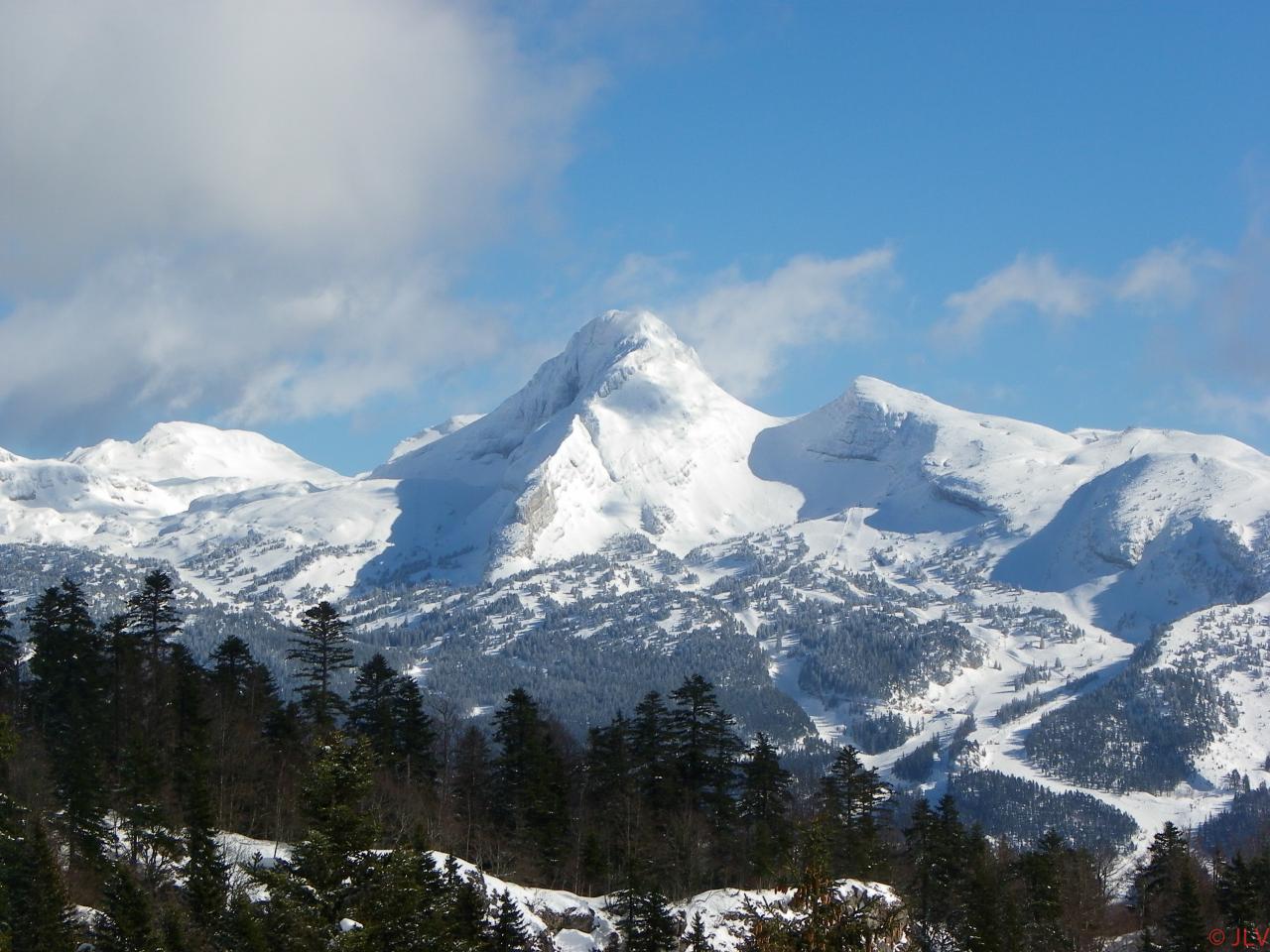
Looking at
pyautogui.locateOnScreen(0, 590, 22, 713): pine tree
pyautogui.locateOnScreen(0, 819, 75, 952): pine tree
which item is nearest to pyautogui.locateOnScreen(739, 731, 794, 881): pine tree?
pyautogui.locateOnScreen(0, 819, 75, 952): pine tree

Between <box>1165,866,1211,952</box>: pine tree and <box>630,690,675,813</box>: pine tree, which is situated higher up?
<box>630,690,675,813</box>: pine tree

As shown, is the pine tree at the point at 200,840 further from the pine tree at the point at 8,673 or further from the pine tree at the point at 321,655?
the pine tree at the point at 8,673

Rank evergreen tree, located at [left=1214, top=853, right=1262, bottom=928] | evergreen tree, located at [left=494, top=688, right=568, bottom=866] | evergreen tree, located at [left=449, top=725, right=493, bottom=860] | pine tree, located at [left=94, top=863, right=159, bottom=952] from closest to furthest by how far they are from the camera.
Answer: pine tree, located at [left=94, top=863, right=159, bottom=952] → evergreen tree, located at [left=1214, top=853, right=1262, bottom=928] → evergreen tree, located at [left=494, top=688, right=568, bottom=866] → evergreen tree, located at [left=449, top=725, right=493, bottom=860]

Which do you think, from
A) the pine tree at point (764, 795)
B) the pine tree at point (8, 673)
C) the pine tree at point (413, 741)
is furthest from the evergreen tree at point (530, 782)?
the pine tree at point (8, 673)

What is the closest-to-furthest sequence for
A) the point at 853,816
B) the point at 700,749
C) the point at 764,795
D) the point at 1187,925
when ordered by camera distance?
the point at 1187,925 < the point at 764,795 < the point at 853,816 < the point at 700,749

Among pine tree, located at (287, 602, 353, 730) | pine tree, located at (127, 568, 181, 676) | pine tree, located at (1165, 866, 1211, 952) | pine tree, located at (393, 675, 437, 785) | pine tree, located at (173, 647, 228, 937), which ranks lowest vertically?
pine tree, located at (1165, 866, 1211, 952)

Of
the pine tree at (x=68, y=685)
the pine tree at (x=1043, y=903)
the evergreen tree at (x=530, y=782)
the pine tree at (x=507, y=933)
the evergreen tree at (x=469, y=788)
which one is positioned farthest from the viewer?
the evergreen tree at (x=469, y=788)

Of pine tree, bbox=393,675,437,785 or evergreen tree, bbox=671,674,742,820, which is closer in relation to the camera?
pine tree, bbox=393,675,437,785

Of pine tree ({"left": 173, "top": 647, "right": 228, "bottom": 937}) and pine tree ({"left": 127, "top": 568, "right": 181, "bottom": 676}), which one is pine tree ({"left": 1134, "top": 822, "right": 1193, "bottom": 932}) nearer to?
pine tree ({"left": 173, "top": 647, "right": 228, "bottom": 937})

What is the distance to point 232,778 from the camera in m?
67.0

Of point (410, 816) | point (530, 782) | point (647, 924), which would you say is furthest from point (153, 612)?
point (647, 924)

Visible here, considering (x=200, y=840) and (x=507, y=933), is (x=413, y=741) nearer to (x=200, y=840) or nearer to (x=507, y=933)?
(x=200, y=840)

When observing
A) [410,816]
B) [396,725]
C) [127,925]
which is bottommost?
[127,925]

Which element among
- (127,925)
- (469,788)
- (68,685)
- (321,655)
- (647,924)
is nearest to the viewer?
(127,925)
